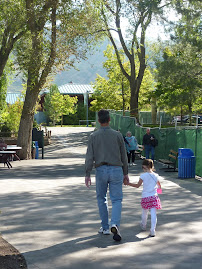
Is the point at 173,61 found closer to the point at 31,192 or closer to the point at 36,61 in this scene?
the point at 36,61

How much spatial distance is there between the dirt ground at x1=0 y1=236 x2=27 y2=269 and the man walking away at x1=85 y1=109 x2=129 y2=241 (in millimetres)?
1505

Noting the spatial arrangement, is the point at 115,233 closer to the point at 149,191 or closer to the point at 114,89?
the point at 149,191

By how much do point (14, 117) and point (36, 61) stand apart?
16710 millimetres

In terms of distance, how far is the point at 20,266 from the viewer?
259 inches

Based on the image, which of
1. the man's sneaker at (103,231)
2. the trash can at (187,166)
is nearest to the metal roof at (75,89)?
the trash can at (187,166)

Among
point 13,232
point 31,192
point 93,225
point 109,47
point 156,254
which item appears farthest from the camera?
point 109,47

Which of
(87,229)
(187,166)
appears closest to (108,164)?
(87,229)

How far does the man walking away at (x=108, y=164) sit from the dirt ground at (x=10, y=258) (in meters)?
1.50

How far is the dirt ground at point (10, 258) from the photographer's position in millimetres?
6564

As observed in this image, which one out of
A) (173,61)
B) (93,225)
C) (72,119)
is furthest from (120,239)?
(72,119)

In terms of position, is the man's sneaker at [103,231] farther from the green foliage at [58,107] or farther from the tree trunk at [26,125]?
the green foliage at [58,107]

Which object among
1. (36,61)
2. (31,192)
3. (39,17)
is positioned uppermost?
(39,17)

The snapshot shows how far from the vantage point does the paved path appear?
6824 mm

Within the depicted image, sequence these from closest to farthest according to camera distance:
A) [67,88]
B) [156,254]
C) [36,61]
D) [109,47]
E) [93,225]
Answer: [156,254], [93,225], [36,61], [109,47], [67,88]
